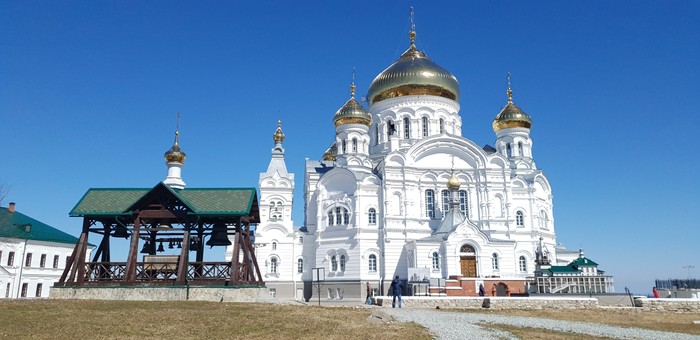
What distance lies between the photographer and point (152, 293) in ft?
65.1

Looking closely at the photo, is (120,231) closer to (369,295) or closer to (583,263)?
(369,295)

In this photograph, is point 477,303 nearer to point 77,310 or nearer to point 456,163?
point 77,310

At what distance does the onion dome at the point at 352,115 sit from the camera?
39875mm

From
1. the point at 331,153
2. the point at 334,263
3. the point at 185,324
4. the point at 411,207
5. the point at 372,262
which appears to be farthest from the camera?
the point at 331,153

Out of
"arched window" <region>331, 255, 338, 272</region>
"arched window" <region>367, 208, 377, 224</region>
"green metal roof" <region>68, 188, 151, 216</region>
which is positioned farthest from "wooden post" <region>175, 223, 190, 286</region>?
"arched window" <region>367, 208, 377, 224</region>

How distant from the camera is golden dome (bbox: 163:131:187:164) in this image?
107 ft

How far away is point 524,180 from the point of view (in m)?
38.4

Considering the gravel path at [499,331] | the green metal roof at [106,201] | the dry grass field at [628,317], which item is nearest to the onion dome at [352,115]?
the green metal roof at [106,201]

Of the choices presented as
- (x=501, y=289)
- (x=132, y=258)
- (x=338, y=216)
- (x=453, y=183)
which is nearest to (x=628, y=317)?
(x=501, y=289)

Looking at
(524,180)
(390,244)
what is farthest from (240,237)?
(524,180)

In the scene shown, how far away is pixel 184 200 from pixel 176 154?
1208 cm

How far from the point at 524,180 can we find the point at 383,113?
11391 millimetres

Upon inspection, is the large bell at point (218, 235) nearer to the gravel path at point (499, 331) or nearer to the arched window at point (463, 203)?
the gravel path at point (499, 331)

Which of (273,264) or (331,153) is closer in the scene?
(273,264)
